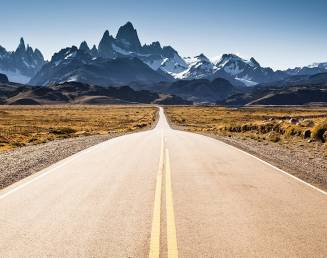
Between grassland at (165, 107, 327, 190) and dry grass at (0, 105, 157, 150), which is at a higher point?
grassland at (165, 107, 327, 190)

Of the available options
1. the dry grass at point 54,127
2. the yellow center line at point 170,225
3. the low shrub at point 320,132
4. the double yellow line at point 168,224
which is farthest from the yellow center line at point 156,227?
the dry grass at point 54,127

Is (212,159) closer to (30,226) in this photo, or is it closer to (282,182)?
(282,182)

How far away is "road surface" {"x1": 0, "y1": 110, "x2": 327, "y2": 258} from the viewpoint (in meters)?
7.16

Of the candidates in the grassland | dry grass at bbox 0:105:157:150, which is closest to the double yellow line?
the grassland

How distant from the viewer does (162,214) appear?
9438 mm

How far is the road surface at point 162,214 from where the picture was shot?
7164mm

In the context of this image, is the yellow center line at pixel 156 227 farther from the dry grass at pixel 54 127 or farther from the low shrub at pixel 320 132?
the dry grass at pixel 54 127

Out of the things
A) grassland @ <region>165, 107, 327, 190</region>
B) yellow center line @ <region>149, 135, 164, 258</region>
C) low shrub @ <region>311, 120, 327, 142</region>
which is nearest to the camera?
yellow center line @ <region>149, 135, 164, 258</region>

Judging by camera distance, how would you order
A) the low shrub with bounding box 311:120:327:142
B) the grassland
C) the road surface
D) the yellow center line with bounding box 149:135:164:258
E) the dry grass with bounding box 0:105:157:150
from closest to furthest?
the yellow center line with bounding box 149:135:164:258 → the road surface → the grassland → the low shrub with bounding box 311:120:327:142 → the dry grass with bounding box 0:105:157:150

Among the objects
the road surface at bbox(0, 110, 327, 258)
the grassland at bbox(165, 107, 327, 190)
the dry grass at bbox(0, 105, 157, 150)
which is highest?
the road surface at bbox(0, 110, 327, 258)

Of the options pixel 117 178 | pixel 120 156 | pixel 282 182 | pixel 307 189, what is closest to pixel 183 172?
pixel 117 178

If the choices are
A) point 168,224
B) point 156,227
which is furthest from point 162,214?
point 156,227

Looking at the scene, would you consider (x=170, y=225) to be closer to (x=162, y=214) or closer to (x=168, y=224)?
(x=168, y=224)

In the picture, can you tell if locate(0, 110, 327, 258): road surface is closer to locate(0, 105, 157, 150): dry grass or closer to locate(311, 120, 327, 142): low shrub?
locate(311, 120, 327, 142): low shrub
